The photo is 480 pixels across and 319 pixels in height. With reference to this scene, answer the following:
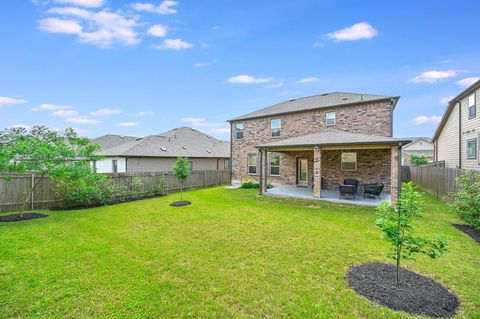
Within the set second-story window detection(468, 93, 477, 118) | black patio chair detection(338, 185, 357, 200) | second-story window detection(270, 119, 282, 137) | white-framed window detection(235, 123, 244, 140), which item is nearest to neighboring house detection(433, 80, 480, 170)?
second-story window detection(468, 93, 477, 118)

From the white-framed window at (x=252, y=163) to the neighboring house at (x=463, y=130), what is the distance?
13.2m

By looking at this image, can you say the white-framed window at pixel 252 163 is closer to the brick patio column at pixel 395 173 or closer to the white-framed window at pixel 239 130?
the white-framed window at pixel 239 130

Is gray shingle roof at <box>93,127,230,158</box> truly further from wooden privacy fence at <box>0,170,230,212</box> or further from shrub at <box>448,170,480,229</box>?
shrub at <box>448,170,480,229</box>

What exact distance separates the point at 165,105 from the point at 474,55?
23.8m

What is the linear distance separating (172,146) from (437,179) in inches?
793

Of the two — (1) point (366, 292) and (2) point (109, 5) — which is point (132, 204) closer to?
(2) point (109, 5)

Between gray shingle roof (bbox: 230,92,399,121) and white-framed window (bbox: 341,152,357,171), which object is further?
gray shingle roof (bbox: 230,92,399,121)

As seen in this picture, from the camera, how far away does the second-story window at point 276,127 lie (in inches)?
691

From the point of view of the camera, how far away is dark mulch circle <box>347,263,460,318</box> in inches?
123

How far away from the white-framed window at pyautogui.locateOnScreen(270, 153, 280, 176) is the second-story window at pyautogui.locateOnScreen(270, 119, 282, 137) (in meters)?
1.65

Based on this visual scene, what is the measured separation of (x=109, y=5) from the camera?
962 centimetres

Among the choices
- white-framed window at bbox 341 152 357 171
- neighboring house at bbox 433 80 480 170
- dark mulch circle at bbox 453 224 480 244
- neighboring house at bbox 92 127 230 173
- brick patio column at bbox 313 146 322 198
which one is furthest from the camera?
neighboring house at bbox 92 127 230 173

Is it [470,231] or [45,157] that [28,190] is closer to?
[45,157]

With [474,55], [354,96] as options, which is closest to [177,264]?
[354,96]
